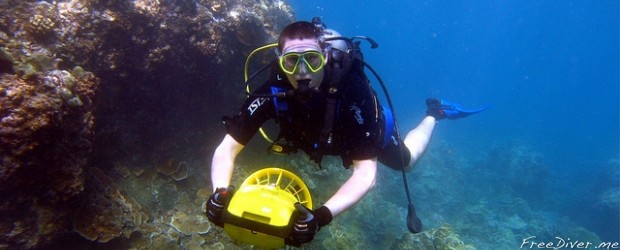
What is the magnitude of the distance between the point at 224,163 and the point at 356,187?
134cm

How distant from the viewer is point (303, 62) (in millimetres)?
3152

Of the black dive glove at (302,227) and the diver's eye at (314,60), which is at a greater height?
the diver's eye at (314,60)

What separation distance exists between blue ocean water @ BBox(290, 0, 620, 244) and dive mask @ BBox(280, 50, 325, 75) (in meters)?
20.7

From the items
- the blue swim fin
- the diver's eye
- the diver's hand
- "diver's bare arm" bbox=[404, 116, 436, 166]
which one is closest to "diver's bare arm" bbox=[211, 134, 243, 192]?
the diver's eye

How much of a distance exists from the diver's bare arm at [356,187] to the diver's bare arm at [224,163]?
1055 mm

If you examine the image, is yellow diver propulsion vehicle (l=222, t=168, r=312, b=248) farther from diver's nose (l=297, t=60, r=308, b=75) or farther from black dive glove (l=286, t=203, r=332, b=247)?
diver's nose (l=297, t=60, r=308, b=75)

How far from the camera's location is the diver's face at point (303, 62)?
316cm

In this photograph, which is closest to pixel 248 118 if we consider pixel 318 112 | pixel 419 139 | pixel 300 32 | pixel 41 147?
pixel 318 112

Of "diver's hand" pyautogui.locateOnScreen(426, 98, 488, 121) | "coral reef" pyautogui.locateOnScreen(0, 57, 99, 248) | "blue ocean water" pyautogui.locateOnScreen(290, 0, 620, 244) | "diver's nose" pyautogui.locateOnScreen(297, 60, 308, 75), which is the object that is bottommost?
"coral reef" pyautogui.locateOnScreen(0, 57, 99, 248)

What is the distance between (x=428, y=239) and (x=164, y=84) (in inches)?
261

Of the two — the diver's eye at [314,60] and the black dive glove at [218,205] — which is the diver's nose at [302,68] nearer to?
the diver's eye at [314,60]

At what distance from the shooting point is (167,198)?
19.9 ft

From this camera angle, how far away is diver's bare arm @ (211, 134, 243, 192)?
3123 millimetres

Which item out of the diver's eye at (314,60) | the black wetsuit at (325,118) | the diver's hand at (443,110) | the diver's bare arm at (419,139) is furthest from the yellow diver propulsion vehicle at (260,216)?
the diver's hand at (443,110)
